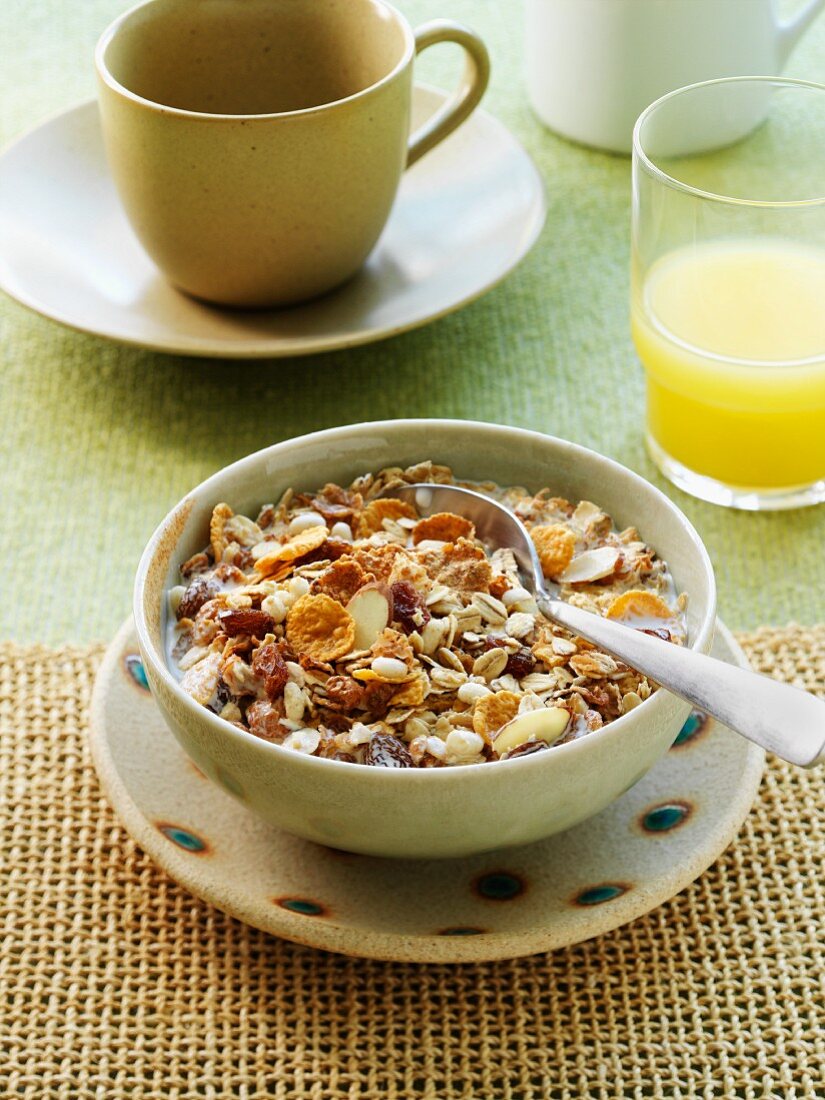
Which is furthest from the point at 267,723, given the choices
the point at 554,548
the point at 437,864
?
the point at 554,548

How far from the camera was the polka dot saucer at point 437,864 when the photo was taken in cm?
75

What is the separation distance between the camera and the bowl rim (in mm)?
698

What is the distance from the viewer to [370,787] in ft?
2.30

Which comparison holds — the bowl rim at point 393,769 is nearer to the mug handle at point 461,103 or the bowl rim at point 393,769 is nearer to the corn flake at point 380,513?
the corn flake at point 380,513

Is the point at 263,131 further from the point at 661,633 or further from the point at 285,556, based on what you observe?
the point at 661,633

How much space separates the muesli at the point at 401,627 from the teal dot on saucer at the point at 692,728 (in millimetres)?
85

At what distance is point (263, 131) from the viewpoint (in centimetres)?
113

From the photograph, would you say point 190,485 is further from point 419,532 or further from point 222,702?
point 222,702

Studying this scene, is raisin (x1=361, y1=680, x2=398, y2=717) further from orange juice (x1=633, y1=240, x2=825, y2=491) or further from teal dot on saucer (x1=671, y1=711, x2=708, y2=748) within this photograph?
orange juice (x1=633, y1=240, x2=825, y2=491)

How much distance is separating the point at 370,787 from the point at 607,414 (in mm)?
684

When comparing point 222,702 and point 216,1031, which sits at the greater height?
point 222,702

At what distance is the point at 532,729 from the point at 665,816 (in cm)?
14

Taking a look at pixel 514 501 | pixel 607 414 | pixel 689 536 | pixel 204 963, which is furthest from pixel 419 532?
pixel 607 414

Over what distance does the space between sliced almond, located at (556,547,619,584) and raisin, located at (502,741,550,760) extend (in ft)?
0.56
